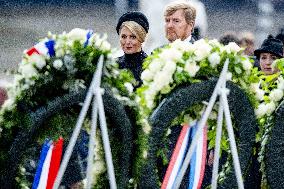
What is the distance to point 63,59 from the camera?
18.4ft

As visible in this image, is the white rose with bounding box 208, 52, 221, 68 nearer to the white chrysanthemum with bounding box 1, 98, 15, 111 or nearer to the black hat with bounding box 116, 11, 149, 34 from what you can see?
the black hat with bounding box 116, 11, 149, 34

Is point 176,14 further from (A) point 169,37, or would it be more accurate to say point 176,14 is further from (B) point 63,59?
(B) point 63,59

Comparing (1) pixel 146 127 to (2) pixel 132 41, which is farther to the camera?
(2) pixel 132 41

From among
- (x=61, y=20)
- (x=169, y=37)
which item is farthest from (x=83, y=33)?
(x=61, y=20)

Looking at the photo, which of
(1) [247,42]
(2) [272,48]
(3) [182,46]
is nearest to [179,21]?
(3) [182,46]

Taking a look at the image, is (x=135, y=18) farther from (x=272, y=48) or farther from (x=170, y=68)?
(x=272, y=48)

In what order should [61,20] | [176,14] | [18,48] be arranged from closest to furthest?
1. [176,14]
2. [18,48]
3. [61,20]

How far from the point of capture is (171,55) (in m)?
6.08

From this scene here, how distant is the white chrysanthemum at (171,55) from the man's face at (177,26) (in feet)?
3.20

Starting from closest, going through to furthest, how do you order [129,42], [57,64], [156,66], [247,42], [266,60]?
[57,64]
[156,66]
[129,42]
[266,60]
[247,42]

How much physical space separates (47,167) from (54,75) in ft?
2.14

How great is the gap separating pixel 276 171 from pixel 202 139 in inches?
25.1

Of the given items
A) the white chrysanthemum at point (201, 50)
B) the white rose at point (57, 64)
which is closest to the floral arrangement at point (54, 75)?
the white rose at point (57, 64)

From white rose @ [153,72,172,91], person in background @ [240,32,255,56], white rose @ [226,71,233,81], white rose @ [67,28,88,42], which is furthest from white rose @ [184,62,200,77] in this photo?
person in background @ [240,32,255,56]
